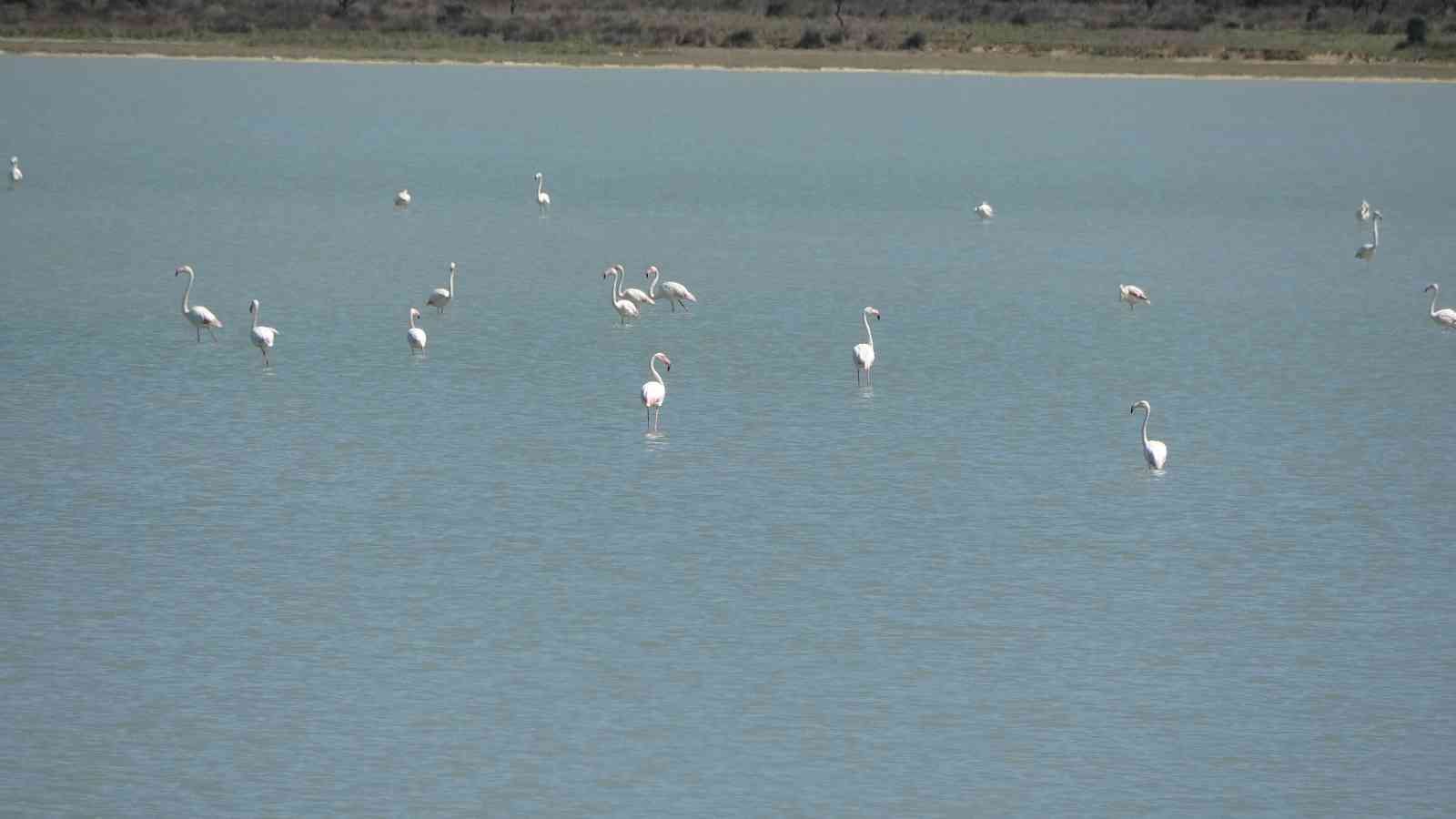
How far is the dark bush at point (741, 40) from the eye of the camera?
73812 millimetres

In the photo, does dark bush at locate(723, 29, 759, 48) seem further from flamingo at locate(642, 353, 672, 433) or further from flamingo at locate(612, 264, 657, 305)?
flamingo at locate(642, 353, 672, 433)

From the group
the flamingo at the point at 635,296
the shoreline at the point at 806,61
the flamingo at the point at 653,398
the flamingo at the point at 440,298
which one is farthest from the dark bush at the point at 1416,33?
the flamingo at the point at 653,398

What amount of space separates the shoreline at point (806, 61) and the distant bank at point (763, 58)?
3 cm

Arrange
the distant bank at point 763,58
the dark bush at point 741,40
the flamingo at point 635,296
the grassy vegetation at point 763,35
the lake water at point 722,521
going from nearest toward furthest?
the lake water at point 722,521 → the flamingo at point 635,296 → the distant bank at point 763,58 → the grassy vegetation at point 763,35 → the dark bush at point 741,40

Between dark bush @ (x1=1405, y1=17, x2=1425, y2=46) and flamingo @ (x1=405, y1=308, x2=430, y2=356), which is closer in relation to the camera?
flamingo @ (x1=405, y1=308, x2=430, y2=356)

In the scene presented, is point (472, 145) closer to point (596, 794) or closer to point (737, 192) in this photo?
→ point (737, 192)

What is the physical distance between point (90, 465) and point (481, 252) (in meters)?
14.1

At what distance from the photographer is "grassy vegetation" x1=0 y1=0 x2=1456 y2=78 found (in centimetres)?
6950

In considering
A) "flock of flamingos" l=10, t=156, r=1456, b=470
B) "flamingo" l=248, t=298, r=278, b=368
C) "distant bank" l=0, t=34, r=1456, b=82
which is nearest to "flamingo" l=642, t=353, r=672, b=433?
"flock of flamingos" l=10, t=156, r=1456, b=470

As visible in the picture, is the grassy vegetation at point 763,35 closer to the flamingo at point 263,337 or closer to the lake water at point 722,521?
the lake water at point 722,521

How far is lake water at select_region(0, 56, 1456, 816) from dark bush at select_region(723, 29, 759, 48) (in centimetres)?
3911

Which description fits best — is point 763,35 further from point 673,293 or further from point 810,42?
point 673,293

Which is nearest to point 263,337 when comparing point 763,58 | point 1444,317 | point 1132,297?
point 1132,297

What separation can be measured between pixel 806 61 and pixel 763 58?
1.26 m
